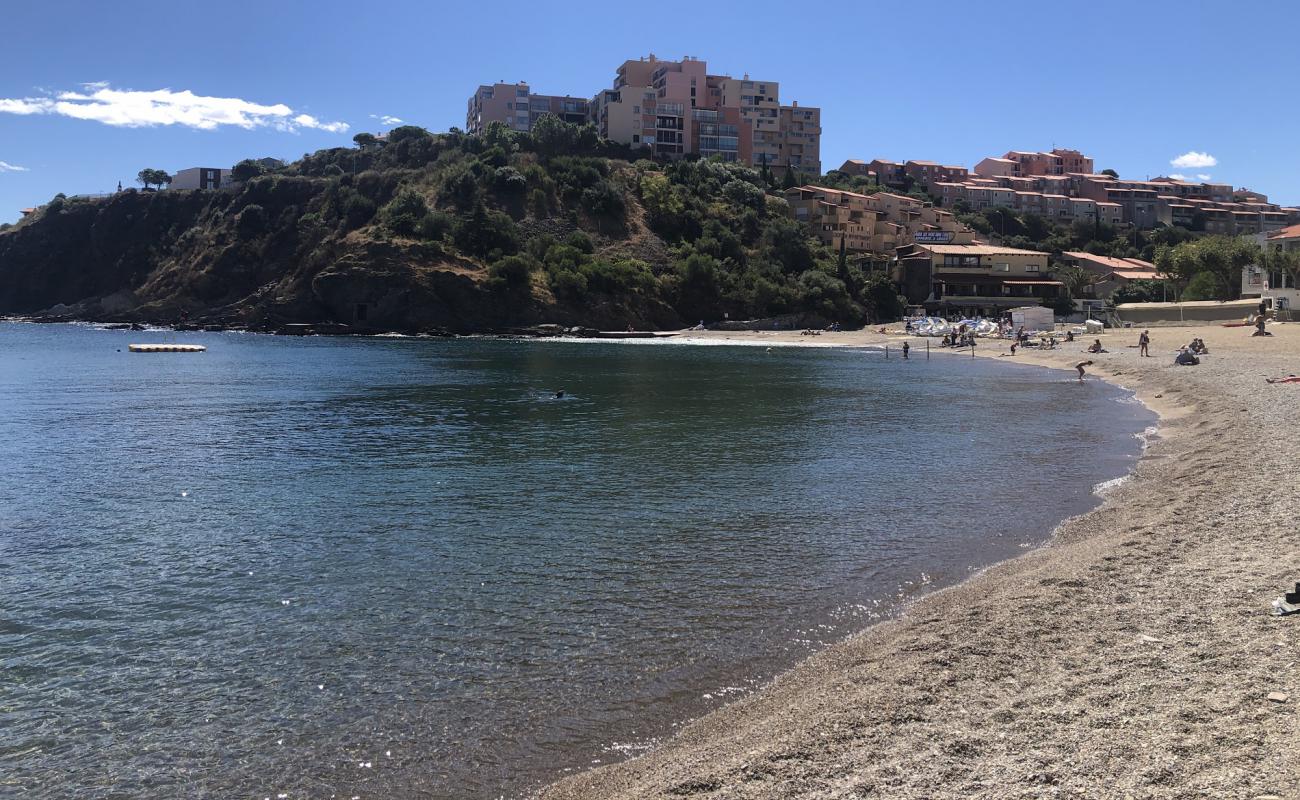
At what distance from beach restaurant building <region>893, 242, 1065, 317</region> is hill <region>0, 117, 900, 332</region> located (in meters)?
5.77

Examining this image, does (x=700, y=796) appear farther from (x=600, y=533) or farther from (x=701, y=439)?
(x=701, y=439)

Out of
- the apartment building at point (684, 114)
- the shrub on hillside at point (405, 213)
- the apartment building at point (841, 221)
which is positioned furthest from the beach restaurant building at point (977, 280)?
the shrub on hillside at point (405, 213)

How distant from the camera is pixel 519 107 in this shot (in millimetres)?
179250

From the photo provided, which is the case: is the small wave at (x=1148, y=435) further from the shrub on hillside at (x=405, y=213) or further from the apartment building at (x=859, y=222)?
the shrub on hillside at (x=405, y=213)

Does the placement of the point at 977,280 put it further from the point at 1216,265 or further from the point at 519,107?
the point at 519,107

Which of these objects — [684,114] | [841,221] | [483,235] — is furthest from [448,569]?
[684,114]

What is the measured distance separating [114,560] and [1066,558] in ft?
52.0

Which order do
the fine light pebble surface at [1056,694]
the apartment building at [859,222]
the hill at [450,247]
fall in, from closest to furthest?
the fine light pebble surface at [1056,694] < the hill at [450,247] < the apartment building at [859,222]

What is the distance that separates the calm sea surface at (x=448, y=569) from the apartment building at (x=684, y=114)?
13295 centimetres

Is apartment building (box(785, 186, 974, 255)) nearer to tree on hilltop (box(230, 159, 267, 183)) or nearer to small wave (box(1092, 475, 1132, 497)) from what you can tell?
tree on hilltop (box(230, 159, 267, 183))

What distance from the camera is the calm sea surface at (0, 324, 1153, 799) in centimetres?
860

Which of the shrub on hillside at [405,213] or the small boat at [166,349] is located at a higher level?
the shrub on hillside at [405,213]

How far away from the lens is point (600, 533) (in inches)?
662

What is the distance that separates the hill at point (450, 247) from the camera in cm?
11888
